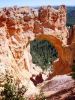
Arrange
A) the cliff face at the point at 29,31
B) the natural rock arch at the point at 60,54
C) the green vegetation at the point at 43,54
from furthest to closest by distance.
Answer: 1. the green vegetation at the point at 43,54
2. the natural rock arch at the point at 60,54
3. the cliff face at the point at 29,31

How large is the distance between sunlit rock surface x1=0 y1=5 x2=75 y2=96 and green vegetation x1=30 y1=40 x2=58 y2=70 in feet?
73.4

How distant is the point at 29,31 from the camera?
33.6m

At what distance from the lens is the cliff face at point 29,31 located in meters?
31.7

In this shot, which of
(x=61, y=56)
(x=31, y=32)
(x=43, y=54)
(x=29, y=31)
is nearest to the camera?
(x=29, y=31)

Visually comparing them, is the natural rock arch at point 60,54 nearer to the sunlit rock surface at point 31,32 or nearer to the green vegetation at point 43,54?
the sunlit rock surface at point 31,32

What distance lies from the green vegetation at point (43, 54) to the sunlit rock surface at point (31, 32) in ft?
73.4

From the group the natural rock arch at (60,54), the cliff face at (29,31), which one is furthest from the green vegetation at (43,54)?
the cliff face at (29,31)

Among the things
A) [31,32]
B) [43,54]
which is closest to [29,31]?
[31,32]

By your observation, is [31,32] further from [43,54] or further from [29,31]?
[43,54]

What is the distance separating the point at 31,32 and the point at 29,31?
286mm

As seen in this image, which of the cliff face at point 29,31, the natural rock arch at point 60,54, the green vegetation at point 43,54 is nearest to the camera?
the cliff face at point 29,31

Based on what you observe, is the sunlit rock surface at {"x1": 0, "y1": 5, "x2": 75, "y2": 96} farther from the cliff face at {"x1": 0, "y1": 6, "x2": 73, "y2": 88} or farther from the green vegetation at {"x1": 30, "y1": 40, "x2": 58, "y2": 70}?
the green vegetation at {"x1": 30, "y1": 40, "x2": 58, "y2": 70}

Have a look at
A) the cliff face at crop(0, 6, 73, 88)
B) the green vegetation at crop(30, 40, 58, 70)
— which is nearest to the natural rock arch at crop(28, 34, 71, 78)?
the cliff face at crop(0, 6, 73, 88)

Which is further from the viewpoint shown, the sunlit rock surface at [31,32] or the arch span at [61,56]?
the arch span at [61,56]
